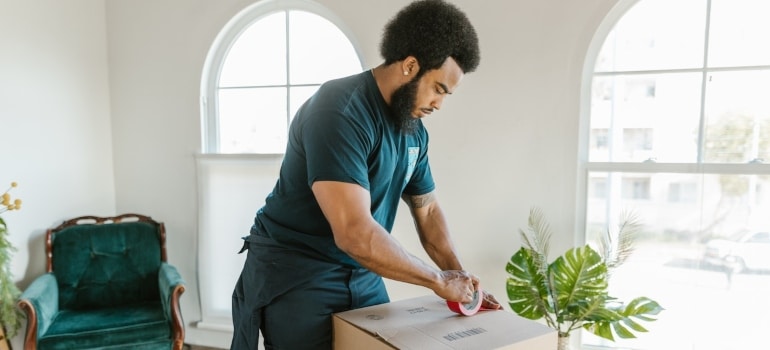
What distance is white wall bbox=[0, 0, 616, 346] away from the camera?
2.17m

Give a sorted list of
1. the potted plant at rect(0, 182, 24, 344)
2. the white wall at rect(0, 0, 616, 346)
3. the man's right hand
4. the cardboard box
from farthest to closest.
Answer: the white wall at rect(0, 0, 616, 346), the potted plant at rect(0, 182, 24, 344), the man's right hand, the cardboard box

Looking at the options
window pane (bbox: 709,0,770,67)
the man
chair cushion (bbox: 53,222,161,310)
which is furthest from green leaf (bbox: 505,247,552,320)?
chair cushion (bbox: 53,222,161,310)

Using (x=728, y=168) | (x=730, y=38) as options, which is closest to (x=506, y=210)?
(x=728, y=168)

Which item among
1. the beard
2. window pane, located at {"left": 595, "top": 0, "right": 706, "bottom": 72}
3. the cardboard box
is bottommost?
the cardboard box

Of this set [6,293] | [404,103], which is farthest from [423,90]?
[6,293]

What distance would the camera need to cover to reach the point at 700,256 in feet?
6.88

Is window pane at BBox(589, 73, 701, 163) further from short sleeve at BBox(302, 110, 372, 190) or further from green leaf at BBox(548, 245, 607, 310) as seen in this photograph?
short sleeve at BBox(302, 110, 372, 190)

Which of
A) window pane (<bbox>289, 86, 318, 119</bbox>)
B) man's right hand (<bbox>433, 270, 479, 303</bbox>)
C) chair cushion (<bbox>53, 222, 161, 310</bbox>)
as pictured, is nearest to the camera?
man's right hand (<bbox>433, 270, 479, 303</bbox>)

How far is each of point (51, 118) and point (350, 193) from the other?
7.29 ft

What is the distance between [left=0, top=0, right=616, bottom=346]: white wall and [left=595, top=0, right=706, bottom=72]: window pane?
0.17 m

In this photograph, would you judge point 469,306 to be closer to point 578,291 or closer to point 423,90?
point 423,90

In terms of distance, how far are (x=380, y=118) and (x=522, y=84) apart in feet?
4.03

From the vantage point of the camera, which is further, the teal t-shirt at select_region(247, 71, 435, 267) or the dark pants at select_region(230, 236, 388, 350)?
the dark pants at select_region(230, 236, 388, 350)

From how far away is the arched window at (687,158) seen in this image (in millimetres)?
2023
